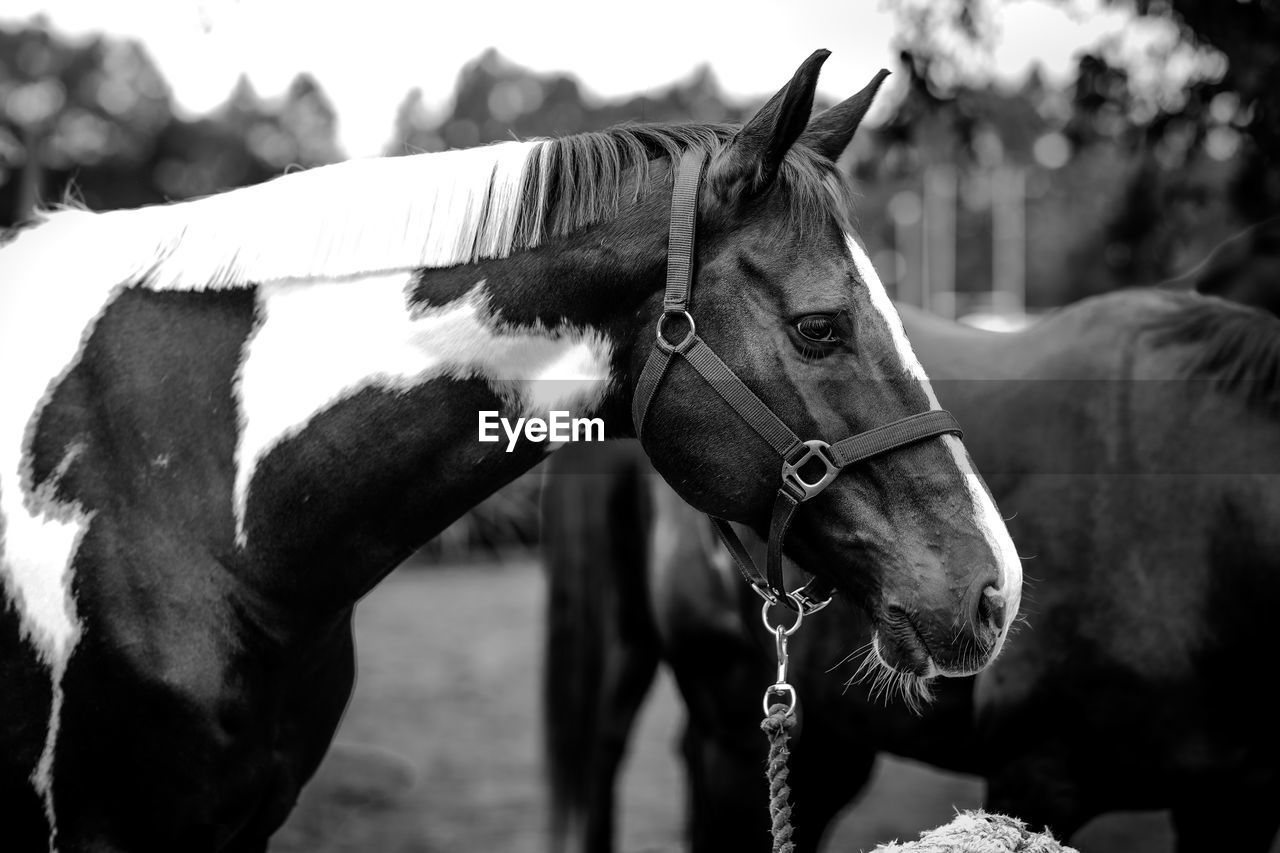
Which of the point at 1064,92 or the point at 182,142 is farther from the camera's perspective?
the point at 182,142

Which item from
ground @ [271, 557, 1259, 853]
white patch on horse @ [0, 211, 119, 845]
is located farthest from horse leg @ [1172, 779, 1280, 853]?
white patch on horse @ [0, 211, 119, 845]

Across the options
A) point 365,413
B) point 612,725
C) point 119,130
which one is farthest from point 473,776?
point 119,130

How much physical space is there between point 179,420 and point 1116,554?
222 cm

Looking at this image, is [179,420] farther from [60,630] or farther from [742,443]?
[742,443]

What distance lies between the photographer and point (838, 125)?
2.15 meters

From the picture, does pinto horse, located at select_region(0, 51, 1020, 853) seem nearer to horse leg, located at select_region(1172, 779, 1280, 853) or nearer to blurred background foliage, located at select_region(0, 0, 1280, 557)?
blurred background foliage, located at select_region(0, 0, 1280, 557)

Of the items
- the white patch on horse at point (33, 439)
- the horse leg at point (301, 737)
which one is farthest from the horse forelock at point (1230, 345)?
the white patch on horse at point (33, 439)

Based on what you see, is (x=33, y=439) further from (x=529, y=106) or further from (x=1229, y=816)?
(x=529, y=106)

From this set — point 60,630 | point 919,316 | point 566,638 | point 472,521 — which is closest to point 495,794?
point 566,638

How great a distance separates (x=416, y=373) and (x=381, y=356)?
0.08 meters

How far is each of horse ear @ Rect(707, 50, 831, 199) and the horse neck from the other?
138mm

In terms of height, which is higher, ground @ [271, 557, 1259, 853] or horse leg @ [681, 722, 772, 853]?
horse leg @ [681, 722, 772, 853]

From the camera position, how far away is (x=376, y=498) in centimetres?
199

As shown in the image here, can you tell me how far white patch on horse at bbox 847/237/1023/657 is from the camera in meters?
1.84
